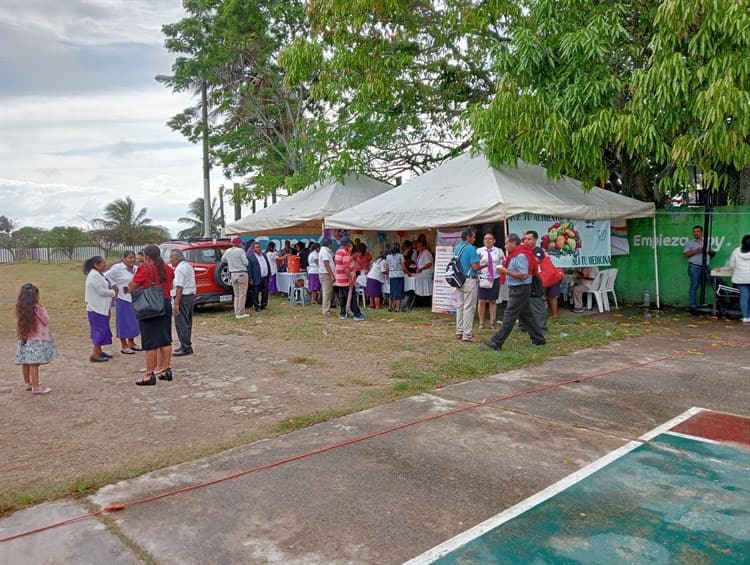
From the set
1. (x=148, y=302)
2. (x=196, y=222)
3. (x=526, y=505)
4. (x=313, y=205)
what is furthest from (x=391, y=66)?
(x=196, y=222)

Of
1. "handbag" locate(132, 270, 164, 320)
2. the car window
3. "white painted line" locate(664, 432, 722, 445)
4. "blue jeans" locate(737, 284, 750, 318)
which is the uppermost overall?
the car window

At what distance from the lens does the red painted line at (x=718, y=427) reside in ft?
16.2

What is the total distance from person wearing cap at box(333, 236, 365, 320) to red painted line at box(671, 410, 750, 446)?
7.38 m

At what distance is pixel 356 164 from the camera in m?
15.5

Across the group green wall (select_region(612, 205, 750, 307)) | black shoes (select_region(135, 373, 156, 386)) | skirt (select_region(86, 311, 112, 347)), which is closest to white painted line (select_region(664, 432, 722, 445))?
black shoes (select_region(135, 373, 156, 386))

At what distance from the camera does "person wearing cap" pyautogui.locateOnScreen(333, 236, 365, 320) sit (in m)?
11.8

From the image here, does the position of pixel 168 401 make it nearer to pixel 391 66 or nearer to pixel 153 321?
pixel 153 321

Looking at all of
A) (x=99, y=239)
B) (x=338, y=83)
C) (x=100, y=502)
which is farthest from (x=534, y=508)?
(x=99, y=239)

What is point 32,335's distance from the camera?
6.58 m

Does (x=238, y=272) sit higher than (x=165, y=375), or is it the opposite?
(x=238, y=272)

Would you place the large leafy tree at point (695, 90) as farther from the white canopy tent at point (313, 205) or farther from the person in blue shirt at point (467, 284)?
the white canopy tent at point (313, 205)

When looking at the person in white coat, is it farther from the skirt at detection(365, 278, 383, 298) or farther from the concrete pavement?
the skirt at detection(365, 278, 383, 298)

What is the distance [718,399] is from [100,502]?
5.56m

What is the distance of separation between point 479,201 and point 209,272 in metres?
6.25
